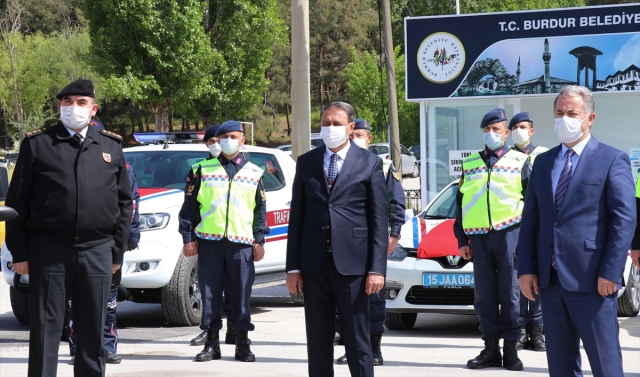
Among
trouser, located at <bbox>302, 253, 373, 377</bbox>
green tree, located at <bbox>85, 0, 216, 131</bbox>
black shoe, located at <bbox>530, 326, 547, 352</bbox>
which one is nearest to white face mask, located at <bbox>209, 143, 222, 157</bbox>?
trouser, located at <bbox>302, 253, 373, 377</bbox>

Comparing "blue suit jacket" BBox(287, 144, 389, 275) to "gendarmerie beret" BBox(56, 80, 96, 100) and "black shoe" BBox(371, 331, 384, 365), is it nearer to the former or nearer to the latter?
"gendarmerie beret" BBox(56, 80, 96, 100)

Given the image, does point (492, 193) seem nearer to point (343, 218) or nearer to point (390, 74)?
point (343, 218)

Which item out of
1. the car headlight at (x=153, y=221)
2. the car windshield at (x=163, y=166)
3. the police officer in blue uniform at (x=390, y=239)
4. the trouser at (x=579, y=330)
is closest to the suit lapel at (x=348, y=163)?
the trouser at (x=579, y=330)

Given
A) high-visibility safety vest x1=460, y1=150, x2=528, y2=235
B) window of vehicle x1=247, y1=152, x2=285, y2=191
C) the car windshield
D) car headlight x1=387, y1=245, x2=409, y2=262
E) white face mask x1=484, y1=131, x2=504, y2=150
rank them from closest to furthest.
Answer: high-visibility safety vest x1=460, y1=150, x2=528, y2=235, white face mask x1=484, y1=131, x2=504, y2=150, car headlight x1=387, y1=245, x2=409, y2=262, the car windshield, window of vehicle x1=247, y1=152, x2=285, y2=191

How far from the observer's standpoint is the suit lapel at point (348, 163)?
19.7ft

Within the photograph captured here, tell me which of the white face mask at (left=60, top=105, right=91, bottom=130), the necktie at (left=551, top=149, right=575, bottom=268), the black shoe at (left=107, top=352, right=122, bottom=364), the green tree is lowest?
the black shoe at (left=107, top=352, right=122, bottom=364)

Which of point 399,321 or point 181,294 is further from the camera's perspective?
point 399,321

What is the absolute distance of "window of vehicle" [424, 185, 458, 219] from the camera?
34.8 ft

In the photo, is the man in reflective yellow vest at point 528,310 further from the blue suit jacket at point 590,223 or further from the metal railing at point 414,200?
Answer: the metal railing at point 414,200

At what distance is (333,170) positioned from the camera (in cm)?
611

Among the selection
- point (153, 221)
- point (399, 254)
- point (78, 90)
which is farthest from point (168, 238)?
point (78, 90)

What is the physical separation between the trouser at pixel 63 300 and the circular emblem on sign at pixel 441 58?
11518 millimetres

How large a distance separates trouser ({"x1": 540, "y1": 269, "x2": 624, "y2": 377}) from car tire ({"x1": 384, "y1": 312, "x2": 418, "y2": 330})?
15.5ft

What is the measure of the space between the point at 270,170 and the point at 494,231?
4.37 meters
